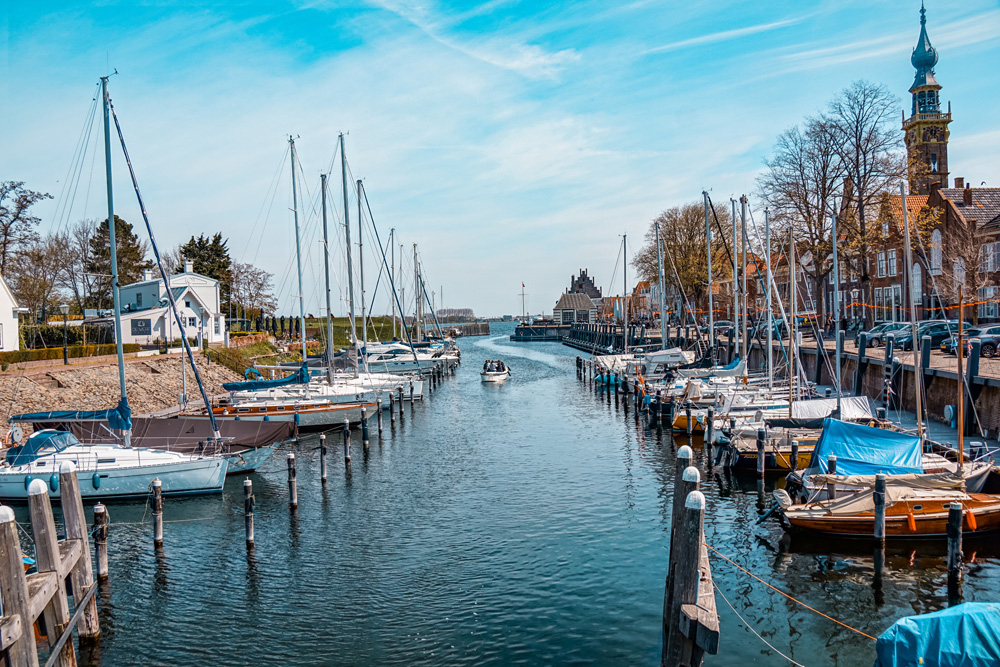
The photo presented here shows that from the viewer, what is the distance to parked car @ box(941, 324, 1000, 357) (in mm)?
33812

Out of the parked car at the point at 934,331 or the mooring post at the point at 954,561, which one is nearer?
the mooring post at the point at 954,561

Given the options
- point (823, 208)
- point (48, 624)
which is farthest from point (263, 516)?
point (823, 208)

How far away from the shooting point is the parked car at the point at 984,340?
33812 mm

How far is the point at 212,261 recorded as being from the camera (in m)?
82.5

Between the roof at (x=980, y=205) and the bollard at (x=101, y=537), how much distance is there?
5735cm

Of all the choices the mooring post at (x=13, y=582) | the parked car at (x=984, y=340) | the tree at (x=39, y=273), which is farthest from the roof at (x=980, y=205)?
the tree at (x=39, y=273)

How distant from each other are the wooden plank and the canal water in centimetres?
470

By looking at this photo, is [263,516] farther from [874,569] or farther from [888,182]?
→ [888,182]

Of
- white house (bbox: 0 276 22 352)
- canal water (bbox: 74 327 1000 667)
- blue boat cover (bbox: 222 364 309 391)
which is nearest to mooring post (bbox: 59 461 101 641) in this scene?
canal water (bbox: 74 327 1000 667)

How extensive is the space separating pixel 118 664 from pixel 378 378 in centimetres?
3336

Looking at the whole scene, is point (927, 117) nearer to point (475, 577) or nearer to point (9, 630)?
point (475, 577)

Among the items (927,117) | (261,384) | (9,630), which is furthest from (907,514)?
(927,117)

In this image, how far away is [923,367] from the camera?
2912cm

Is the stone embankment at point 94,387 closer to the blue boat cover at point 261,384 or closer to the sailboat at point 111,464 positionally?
the blue boat cover at point 261,384
